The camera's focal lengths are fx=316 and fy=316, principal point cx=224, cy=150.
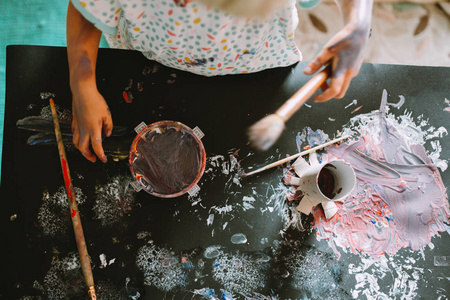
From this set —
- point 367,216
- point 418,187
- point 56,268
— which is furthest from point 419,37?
point 56,268

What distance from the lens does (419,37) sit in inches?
54.7

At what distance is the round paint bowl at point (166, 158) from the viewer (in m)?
0.83

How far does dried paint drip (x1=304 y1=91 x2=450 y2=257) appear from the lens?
2.78 feet

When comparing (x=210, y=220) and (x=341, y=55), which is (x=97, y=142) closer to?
(x=210, y=220)

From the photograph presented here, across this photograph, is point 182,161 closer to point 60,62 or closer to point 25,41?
point 60,62

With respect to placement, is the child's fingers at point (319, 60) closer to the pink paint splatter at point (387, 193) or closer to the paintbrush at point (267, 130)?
the paintbrush at point (267, 130)

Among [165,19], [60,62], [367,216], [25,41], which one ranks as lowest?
[367,216]

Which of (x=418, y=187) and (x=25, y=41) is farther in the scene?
(x=25, y=41)

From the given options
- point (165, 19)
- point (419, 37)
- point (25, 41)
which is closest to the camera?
point (165, 19)

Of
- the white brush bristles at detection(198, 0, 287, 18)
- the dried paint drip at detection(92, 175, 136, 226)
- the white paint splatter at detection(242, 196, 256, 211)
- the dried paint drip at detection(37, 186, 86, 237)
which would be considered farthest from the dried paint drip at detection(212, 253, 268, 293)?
the white brush bristles at detection(198, 0, 287, 18)

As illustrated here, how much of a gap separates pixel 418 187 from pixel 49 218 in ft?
3.29

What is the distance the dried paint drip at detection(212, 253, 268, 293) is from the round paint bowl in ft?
0.72

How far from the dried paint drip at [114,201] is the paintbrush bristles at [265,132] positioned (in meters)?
0.35

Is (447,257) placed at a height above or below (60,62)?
below
